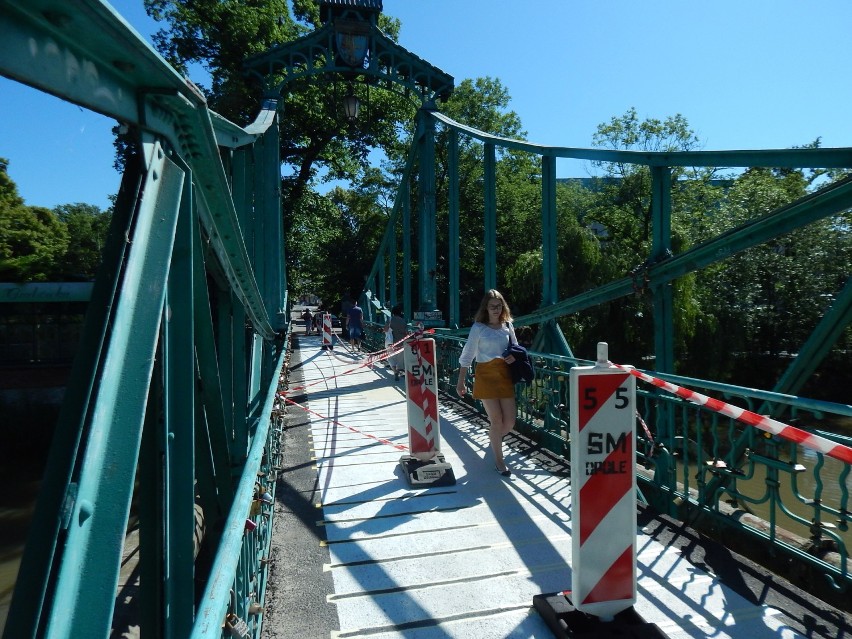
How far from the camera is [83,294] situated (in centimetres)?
245

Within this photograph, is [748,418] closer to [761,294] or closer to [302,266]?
[761,294]

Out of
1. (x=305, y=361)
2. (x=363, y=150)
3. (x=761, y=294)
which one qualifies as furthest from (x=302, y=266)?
(x=761, y=294)

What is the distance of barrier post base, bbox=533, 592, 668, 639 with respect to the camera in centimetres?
255

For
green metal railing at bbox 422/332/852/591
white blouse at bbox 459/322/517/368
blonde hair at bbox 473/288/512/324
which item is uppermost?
blonde hair at bbox 473/288/512/324

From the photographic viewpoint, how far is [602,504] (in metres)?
2.65

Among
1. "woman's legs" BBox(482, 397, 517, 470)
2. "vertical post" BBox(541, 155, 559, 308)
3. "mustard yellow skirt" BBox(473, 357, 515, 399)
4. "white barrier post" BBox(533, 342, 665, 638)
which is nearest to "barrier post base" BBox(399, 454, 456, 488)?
"woman's legs" BBox(482, 397, 517, 470)

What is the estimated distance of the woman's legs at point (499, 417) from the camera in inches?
190

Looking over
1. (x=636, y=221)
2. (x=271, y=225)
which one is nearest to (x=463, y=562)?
(x=271, y=225)

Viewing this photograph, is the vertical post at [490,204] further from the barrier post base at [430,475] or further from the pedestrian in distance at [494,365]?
the barrier post base at [430,475]

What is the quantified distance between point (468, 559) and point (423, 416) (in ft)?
5.36

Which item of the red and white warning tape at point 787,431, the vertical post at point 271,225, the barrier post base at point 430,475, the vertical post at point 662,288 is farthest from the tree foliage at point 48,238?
the vertical post at point 271,225

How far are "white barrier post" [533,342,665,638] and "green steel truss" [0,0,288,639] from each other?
4.56 feet

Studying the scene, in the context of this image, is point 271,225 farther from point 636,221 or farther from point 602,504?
point 636,221

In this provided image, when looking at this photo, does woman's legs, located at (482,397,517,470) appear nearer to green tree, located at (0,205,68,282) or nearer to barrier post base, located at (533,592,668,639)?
barrier post base, located at (533,592,668,639)
